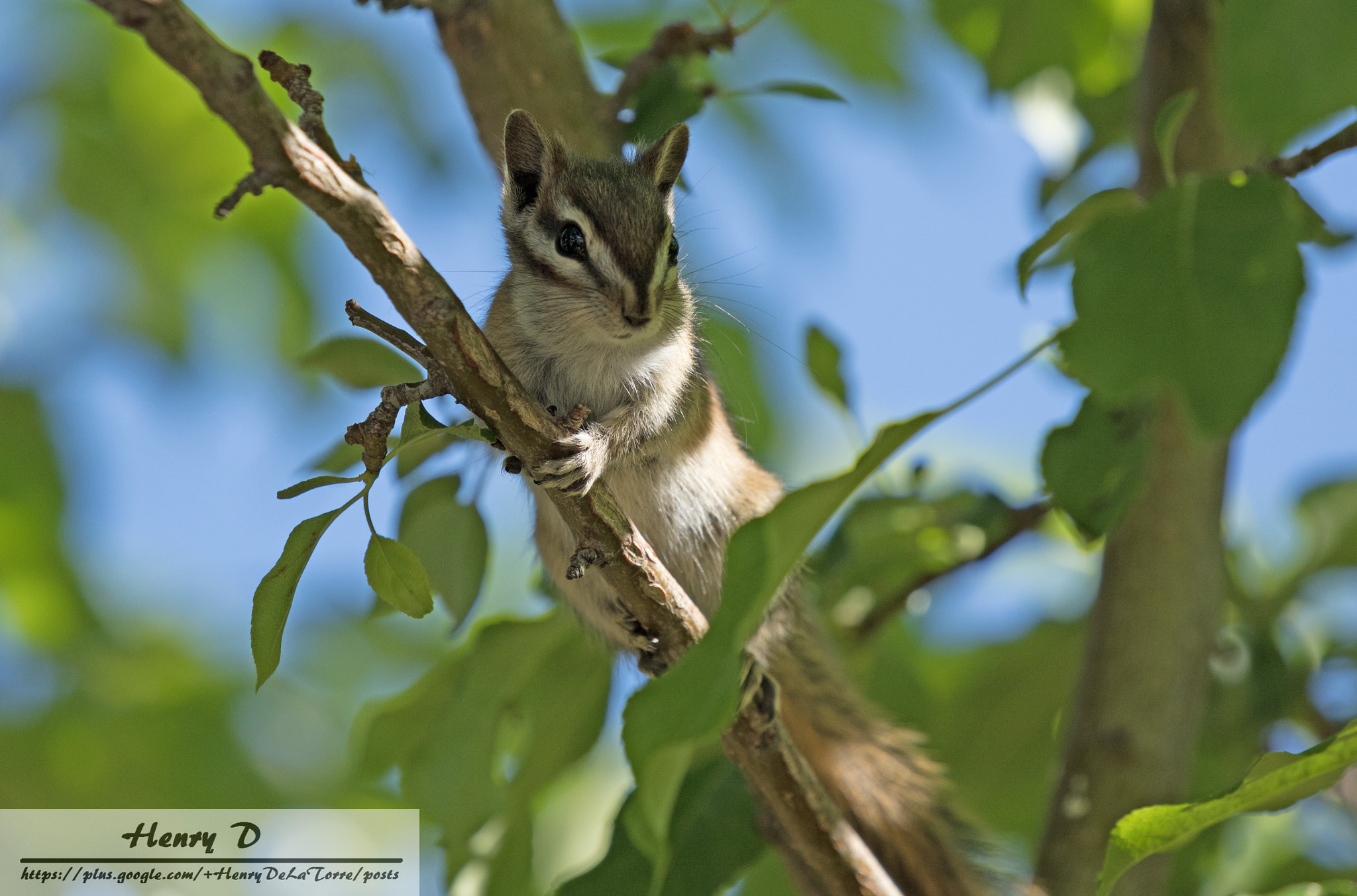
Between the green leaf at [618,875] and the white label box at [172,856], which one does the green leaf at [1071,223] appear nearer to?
the green leaf at [618,875]

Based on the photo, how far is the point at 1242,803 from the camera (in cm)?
102

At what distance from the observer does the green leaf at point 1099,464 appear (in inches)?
53.2

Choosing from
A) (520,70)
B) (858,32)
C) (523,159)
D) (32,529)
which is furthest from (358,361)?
(858,32)

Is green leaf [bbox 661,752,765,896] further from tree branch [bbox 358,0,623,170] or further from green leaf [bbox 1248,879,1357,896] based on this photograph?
tree branch [bbox 358,0,623,170]

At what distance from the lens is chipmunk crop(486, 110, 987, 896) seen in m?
1.66

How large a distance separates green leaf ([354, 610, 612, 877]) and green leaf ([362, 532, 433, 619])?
0.58 metres

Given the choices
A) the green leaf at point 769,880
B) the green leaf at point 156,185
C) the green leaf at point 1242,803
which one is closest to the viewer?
the green leaf at point 1242,803

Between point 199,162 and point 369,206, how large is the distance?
1.66 m

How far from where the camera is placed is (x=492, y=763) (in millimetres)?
1596

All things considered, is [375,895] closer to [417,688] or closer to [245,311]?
[417,688]

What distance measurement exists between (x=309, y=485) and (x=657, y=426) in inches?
30.9

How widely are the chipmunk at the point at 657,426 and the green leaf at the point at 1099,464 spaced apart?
0.55 metres

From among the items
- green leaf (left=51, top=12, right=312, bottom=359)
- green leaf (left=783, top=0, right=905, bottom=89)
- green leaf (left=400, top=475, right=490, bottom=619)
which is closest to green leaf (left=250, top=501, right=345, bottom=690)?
green leaf (left=400, top=475, right=490, bottom=619)

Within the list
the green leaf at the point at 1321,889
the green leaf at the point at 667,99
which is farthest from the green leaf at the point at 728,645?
the green leaf at the point at 667,99
